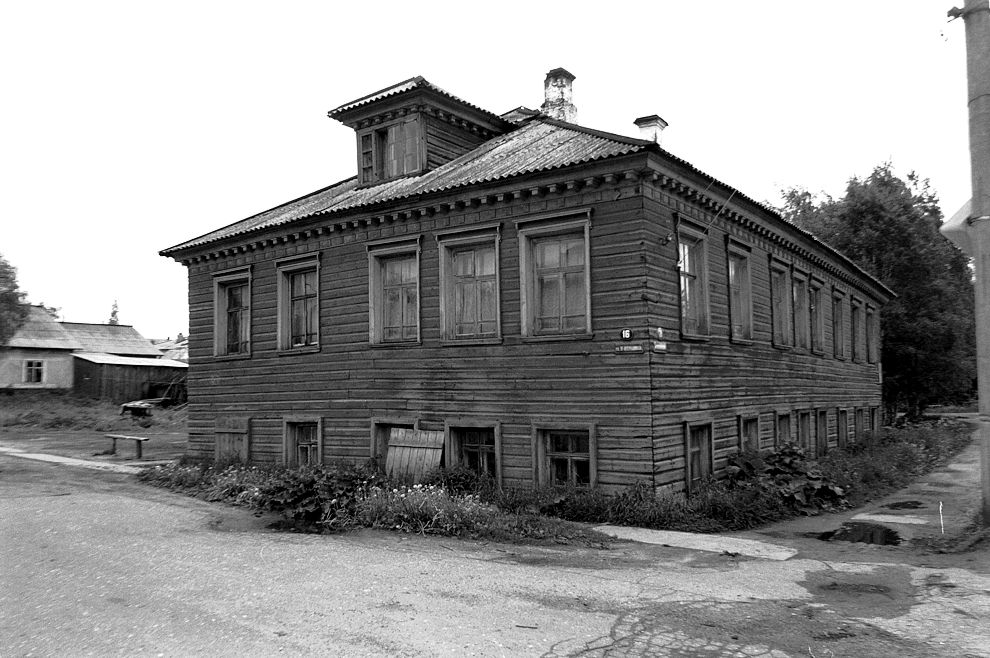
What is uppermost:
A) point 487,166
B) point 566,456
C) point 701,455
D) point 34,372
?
point 487,166

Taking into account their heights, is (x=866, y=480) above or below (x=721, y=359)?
below

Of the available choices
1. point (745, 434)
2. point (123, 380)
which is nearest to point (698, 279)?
point (745, 434)

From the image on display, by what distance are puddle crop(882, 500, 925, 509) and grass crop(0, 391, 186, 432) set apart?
30.3m

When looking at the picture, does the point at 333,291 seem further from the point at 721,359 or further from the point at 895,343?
the point at 895,343

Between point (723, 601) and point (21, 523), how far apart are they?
1141cm

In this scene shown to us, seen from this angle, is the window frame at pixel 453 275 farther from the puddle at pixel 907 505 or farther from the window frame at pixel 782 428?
the puddle at pixel 907 505

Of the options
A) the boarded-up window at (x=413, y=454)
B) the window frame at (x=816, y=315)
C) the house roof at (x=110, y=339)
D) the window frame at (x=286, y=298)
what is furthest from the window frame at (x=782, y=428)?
the house roof at (x=110, y=339)

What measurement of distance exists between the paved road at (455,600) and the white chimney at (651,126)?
8.14m

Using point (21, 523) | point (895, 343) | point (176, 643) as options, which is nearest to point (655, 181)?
point (176, 643)

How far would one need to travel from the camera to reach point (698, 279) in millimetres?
14508

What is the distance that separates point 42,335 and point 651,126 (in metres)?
48.8

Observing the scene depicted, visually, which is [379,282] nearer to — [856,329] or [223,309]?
[223,309]

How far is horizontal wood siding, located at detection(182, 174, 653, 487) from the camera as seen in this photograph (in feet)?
41.0

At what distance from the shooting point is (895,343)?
3728cm
